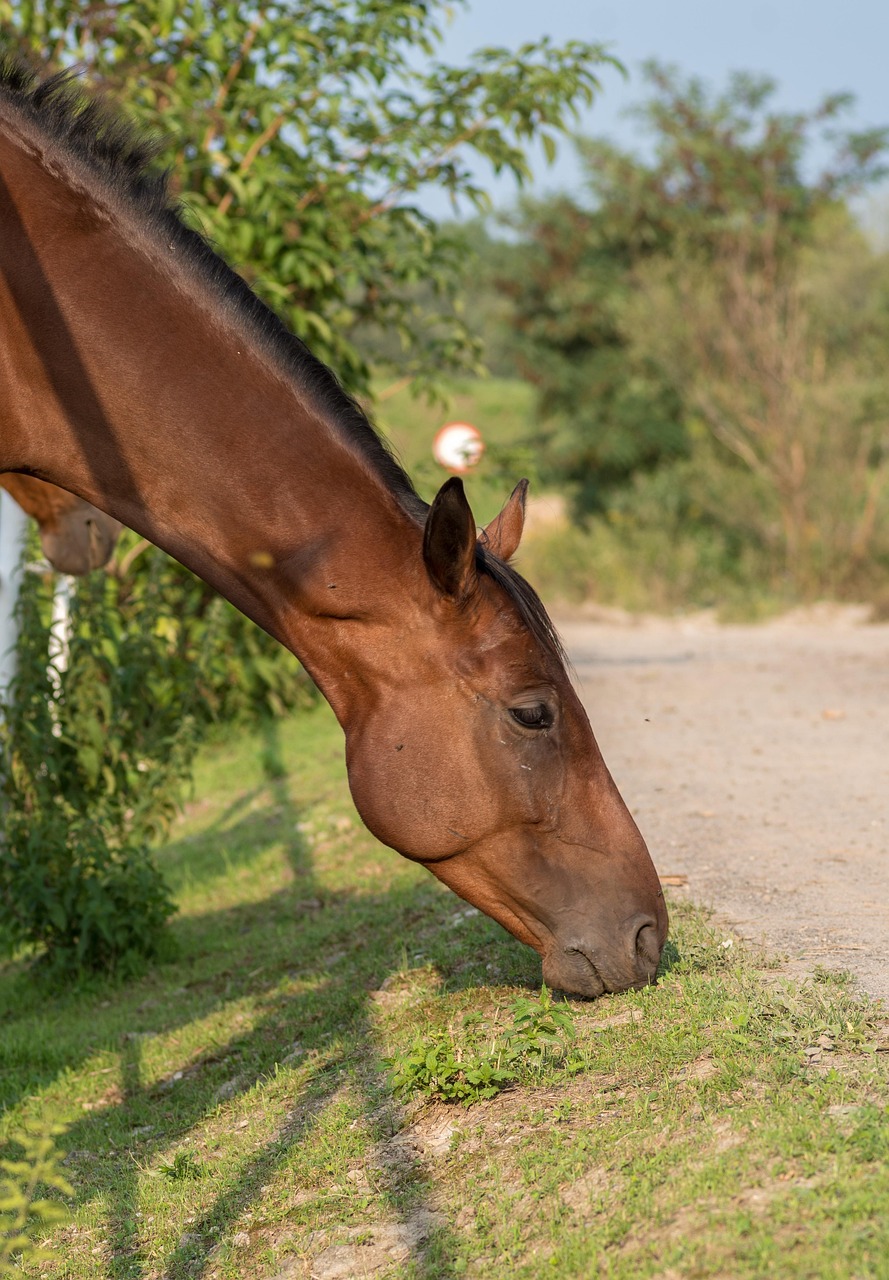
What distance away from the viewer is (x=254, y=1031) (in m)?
4.09

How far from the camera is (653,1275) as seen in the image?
2111 millimetres

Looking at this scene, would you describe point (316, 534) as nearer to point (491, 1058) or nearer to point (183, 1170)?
point (491, 1058)

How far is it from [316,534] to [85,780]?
9.36 ft

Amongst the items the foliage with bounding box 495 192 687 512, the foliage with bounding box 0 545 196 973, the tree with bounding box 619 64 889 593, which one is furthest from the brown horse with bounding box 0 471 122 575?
the foliage with bounding box 495 192 687 512

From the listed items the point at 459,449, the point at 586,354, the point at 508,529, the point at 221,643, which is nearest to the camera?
the point at 508,529

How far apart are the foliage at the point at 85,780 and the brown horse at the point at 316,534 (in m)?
2.22

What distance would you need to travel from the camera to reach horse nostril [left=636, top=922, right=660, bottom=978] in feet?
9.88

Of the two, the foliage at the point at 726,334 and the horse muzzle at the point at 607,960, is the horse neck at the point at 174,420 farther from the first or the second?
the foliage at the point at 726,334

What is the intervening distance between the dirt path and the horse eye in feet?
3.30

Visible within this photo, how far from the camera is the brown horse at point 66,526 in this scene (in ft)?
14.1

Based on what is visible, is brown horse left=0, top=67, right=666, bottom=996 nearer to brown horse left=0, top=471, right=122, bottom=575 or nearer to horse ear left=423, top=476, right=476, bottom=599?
horse ear left=423, top=476, right=476, bottom=599

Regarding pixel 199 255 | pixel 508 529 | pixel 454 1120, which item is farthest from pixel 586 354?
pixel 454 1120

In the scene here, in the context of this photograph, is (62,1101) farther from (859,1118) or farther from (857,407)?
(857,407)

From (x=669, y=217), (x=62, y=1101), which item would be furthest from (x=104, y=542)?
(x=669, y=217)
